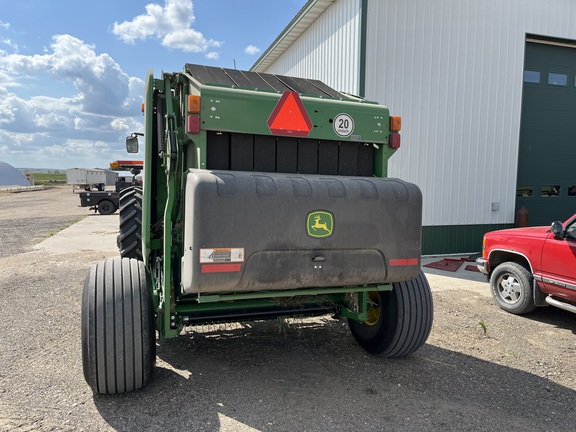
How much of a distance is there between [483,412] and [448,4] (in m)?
8.47

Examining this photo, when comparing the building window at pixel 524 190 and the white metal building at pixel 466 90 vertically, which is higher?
the white metal building at pixel 466 90

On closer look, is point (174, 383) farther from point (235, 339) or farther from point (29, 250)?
point (29, 250)

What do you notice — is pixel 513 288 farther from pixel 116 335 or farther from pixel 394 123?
pixel 116 335

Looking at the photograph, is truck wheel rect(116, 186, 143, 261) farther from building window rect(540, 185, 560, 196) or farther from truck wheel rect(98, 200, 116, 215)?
truck wheel rect(98, 200, 116, 215)

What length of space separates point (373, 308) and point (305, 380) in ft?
3.60

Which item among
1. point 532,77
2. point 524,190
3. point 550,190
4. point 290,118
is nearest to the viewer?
point 290,118

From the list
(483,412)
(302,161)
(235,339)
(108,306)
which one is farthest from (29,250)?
(483,412)

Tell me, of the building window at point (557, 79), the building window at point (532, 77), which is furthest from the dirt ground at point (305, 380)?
the building window at point (557, 79)

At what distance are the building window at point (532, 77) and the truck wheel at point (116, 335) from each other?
10401 mm

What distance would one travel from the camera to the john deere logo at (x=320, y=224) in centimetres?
316

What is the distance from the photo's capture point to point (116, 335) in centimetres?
332

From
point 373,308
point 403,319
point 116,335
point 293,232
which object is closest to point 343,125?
point 293,232

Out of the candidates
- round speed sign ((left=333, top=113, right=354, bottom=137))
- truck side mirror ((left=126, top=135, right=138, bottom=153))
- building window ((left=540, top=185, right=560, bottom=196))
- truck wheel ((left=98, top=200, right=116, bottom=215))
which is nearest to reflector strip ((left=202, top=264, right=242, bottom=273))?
round speed sign ((left=333, top=113, right=354, bottom=137))

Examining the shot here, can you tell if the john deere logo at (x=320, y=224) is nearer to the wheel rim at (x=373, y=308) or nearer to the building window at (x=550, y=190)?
the wheel rim at (x=373, y=308)
